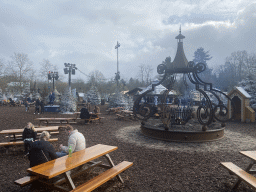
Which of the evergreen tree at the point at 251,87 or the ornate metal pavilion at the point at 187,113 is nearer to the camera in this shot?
the ornate metal pavilion at the point at 187,113

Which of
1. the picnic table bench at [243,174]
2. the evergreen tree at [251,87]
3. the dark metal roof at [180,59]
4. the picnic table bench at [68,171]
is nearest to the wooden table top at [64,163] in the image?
the picnic table bench at [68,171]

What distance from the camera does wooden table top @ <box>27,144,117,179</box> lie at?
3034mm

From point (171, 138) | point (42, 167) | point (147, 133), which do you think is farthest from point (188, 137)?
point (42, 167)

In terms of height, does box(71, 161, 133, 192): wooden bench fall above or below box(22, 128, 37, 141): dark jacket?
below

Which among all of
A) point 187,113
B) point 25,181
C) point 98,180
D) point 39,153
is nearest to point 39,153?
point 39,153

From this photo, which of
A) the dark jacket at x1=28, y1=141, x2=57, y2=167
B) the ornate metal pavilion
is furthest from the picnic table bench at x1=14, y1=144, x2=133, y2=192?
the ornate metal pavilion

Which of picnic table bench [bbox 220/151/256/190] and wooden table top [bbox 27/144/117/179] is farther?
picnic table bench [bbox 220/151/256/190]

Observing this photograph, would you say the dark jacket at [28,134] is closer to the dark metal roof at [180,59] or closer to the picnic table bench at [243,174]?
the picnic table bench at [243,174]

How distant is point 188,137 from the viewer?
7.46 meters

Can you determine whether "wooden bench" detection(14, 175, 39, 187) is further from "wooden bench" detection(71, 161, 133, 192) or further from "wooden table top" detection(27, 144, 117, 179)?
"wooden bench" detection(71, 161, 133, 192)

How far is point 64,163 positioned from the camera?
346cm

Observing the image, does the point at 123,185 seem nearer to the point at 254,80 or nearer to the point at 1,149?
the point at 1,149

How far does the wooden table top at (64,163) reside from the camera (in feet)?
9.96

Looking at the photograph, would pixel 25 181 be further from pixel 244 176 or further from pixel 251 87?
pixel 251 87
